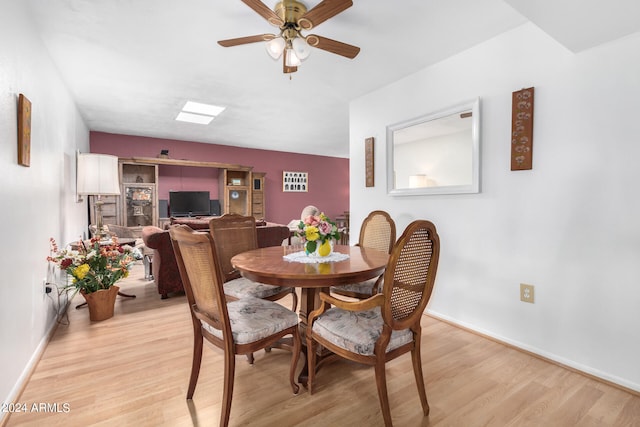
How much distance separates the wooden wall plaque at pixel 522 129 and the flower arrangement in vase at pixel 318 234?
4.69ft

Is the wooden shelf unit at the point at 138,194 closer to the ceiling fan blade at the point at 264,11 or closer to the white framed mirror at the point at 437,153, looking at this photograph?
the white framed mirror at the point at 437,153

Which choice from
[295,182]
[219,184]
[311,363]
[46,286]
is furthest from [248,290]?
[295,182]

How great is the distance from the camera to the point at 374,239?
105 inches

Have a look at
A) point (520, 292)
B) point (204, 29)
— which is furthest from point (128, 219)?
point (520, 292)

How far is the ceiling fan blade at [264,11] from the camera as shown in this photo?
1.66 m

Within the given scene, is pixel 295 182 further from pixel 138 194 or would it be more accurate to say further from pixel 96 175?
pixel 96 175

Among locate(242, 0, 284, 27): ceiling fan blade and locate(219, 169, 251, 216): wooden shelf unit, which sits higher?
locate(242, 0, 284, 27): ceiling fan blade

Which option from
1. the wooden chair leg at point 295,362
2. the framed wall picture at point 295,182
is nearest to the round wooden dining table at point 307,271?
the wooden chair leg at point 295,362

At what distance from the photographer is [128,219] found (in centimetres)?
556

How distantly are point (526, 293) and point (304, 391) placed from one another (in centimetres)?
169

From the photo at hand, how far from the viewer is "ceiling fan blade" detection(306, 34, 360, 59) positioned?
197cm

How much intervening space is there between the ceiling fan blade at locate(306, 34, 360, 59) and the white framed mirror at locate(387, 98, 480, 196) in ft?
3.51

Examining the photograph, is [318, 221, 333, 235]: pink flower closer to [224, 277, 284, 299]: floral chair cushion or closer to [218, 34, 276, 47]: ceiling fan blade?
[224, 277, 284, 299]: floral chair cushion

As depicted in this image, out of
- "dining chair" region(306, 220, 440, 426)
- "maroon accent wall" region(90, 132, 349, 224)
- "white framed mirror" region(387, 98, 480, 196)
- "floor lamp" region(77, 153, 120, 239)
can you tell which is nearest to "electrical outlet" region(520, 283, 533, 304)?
"white framed mirror" region(387, 98, 480, 196)
